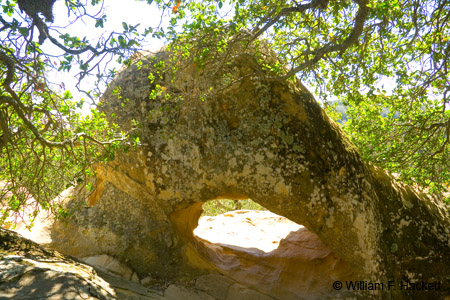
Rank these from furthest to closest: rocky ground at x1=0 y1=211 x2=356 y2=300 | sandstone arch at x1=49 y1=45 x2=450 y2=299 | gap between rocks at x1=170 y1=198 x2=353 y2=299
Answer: gap between rocks at x1=170 y1=198 x2=353 y2=299, sandstone arch at x1=49 y1=45 x2=450 y2=299, rocky ground at x1=0 y1=211 x2=356 y2=300

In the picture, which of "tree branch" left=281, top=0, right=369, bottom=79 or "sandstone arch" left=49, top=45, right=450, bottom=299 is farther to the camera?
"sandstone arch" left=49, top=45, right=450, bottom=299

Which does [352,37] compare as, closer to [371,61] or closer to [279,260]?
[371,61]

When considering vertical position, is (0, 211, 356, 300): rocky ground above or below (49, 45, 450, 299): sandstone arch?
below

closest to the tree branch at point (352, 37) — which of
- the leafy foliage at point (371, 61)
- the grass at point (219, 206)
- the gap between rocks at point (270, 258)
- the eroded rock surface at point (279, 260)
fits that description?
the leafy foliage at point (371, 61)

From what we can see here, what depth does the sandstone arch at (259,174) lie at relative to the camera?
641 cm

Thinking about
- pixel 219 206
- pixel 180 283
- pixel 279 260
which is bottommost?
pixel 180 283

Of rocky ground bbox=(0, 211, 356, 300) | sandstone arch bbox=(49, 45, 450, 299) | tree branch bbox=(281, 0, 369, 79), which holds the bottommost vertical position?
rocky ground bbox=(0, 211, 356, 300)

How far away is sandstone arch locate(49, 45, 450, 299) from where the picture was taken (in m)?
6.41

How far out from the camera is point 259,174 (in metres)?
6.40

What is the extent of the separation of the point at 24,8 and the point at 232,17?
260 centimetres

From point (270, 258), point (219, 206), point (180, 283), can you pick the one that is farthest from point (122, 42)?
point (219, 206)

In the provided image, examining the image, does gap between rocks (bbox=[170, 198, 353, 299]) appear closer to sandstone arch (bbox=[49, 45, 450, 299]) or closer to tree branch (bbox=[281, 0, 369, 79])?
sandstone arch (bbox=[49, 45, 450, 299])

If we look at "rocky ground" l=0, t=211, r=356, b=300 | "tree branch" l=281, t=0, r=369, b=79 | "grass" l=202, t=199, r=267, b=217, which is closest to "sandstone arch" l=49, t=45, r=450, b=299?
"rocky ground" l=0, t=211, r=356, b=300

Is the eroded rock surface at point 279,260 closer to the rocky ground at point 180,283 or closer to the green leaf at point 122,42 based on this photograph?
the rocky ground at point 180,283
